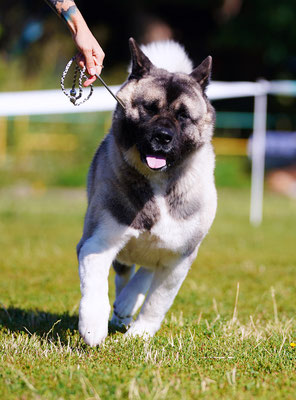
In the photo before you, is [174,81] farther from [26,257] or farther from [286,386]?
[26,257]

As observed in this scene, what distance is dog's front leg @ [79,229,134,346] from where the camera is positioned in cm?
322

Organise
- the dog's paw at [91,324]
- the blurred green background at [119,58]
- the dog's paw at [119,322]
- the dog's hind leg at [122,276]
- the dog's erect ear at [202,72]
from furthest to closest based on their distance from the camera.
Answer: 1. the blurred green background at [119,58]
2. the dog's hind leg at [122,276]
3. the dog's paw at [119,322]
4. the dog's erect ear at [202,72]
5. the dog's paw at [91,324]

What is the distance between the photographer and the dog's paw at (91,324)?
3.21 m

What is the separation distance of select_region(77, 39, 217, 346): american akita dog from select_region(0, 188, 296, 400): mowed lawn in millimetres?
336

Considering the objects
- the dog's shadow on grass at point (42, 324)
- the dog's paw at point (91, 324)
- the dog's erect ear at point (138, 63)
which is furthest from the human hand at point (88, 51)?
the dog's shadow on grass at point (42, 324)

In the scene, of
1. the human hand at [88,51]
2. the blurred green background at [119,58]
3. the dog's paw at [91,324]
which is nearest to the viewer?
the dog's paw at [91,324]

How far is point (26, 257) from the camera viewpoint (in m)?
6.89

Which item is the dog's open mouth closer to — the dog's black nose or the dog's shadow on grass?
the dog's black nose

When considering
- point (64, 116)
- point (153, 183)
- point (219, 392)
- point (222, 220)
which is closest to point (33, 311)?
point (153, 183)

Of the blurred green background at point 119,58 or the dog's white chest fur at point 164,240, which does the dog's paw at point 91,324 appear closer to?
the dog's white chest fur at point 164,240

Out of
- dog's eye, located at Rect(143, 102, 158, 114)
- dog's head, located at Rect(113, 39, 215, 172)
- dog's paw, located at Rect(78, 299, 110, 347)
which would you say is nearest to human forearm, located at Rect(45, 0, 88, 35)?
dog's head, located at Rect(113, 39, 215, 172)

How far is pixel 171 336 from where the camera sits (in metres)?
3.53

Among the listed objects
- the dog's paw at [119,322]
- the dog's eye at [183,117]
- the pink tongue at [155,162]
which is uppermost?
the dog's eye at [183,117]

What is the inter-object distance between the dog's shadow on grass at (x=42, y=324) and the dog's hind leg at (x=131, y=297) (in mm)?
106
